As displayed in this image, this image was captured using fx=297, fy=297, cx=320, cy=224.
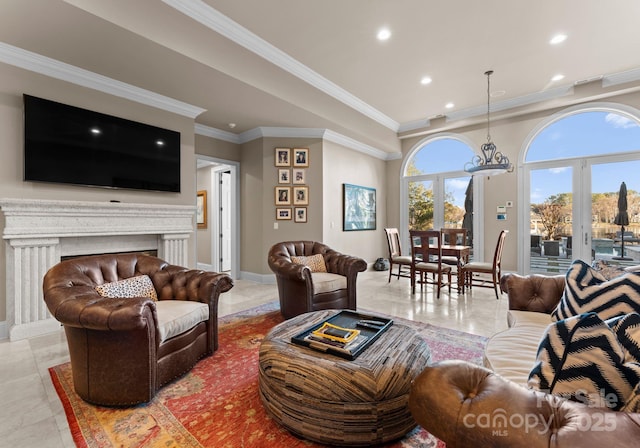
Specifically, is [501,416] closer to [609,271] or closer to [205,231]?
[609,271]

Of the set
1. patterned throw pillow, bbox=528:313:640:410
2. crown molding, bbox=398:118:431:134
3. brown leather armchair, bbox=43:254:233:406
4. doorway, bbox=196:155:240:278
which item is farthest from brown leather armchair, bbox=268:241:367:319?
crown molding, bbox=398:118:431:134

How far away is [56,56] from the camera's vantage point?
2.97m

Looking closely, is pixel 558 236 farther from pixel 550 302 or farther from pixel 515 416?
pixel 515 416

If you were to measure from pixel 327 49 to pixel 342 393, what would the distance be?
354cm

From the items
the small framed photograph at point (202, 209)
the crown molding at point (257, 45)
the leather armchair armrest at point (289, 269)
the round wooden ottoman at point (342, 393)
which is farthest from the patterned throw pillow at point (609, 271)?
the small framed photograph at point (202, 209)

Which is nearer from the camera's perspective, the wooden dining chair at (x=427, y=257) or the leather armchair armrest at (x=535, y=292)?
the leather armchair armrest at (x=535, y=292)

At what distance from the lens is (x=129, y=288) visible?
2.37m

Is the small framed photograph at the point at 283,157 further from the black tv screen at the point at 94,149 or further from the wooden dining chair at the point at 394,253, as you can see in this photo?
the wooden dining chair at the point at 394,253

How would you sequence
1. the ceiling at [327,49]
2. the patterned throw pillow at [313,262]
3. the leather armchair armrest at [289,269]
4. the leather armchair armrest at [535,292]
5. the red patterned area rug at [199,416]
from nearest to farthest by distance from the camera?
the red patterned area rug at [199,416] < the leather armchair armrest at [535,292] < the ceiling at [327,49] < the leather armchair armrest at [289,269] < the patterned throw pillow at [313,262]

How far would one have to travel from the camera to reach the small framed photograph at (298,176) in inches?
215

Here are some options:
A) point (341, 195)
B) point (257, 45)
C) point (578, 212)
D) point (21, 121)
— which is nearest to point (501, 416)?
point (257, 45)

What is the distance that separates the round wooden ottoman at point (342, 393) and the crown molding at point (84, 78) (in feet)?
12.1

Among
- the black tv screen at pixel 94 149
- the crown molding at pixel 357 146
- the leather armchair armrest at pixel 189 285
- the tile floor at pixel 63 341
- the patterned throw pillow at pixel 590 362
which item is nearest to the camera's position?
the patterned throw pillow at pixel 590 362

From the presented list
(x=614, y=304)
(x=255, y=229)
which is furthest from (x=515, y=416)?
(x=255, y=229)
